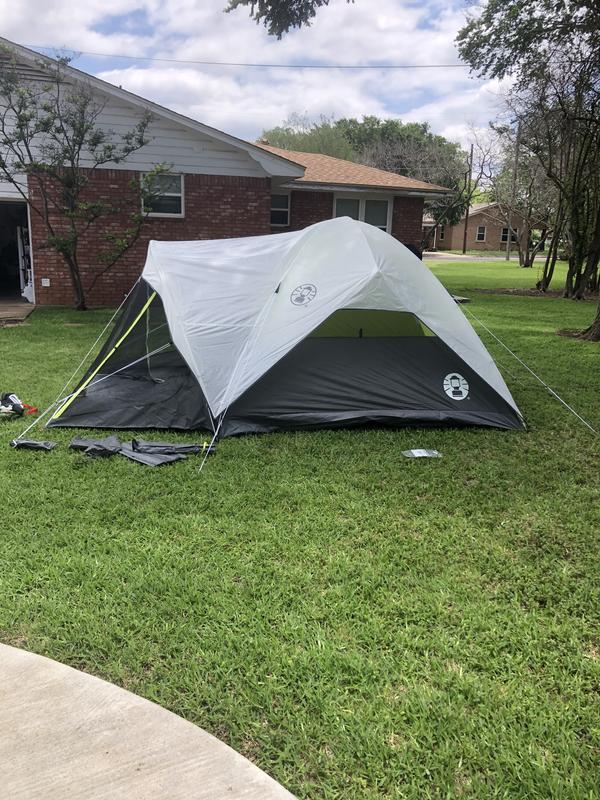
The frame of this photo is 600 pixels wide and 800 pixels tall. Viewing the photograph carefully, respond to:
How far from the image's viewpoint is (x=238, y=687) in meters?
2.29

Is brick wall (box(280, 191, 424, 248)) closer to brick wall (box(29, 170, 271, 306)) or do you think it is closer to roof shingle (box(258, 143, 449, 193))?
roof shingle (box(258, 143, 449, 193))

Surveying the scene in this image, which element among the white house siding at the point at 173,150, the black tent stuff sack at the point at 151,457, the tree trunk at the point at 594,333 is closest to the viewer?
the black tent stuff sack at the point at 151,457

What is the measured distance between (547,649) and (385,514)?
4.37 ft

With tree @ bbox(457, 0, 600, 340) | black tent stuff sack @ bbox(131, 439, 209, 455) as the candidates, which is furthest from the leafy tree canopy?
black tent stuff sack @ bbox(131, 439, 209, 455)

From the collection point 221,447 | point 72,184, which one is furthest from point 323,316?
point 72,184

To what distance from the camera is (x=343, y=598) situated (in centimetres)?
285

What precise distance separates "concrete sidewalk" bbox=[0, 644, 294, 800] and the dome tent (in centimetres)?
291

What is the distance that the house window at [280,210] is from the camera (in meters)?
15.9

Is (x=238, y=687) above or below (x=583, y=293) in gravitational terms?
below

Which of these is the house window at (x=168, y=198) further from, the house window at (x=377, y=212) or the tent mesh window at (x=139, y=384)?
the tent mesh window at (x=139, y=384)

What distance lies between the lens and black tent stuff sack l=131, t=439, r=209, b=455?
182 inches

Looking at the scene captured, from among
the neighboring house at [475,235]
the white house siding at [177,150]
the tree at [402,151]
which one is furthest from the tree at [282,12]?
the neighboring house at [475,235]

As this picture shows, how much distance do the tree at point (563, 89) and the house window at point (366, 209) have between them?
4055 millimetres

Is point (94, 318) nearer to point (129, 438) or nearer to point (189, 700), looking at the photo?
point (129, 438)
